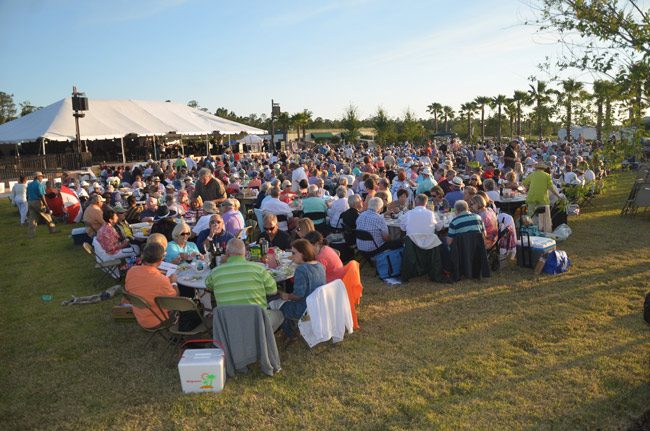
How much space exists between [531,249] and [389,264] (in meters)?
2.38

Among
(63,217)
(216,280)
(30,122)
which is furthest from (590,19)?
(30,122)

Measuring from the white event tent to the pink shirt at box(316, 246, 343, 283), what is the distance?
29.1m

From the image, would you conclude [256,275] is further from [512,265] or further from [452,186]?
[452,186]

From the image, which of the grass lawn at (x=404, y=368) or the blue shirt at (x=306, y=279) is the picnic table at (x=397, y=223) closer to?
the grass lawn at (x=404, y=368)

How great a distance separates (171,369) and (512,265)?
579cm

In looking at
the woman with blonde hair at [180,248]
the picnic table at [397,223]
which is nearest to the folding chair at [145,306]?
the woman with blonde hair at [180,248]

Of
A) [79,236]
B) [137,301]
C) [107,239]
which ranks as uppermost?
[107,239]

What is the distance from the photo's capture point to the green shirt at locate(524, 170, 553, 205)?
369 inches

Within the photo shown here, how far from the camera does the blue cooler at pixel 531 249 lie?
309 inches

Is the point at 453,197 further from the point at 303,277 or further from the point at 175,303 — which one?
the point at 175,303

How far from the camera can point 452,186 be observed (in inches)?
427

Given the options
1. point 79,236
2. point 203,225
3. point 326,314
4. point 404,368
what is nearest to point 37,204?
point 79,236

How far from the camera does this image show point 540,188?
9.45m

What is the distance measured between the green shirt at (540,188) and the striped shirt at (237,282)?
264 inches
